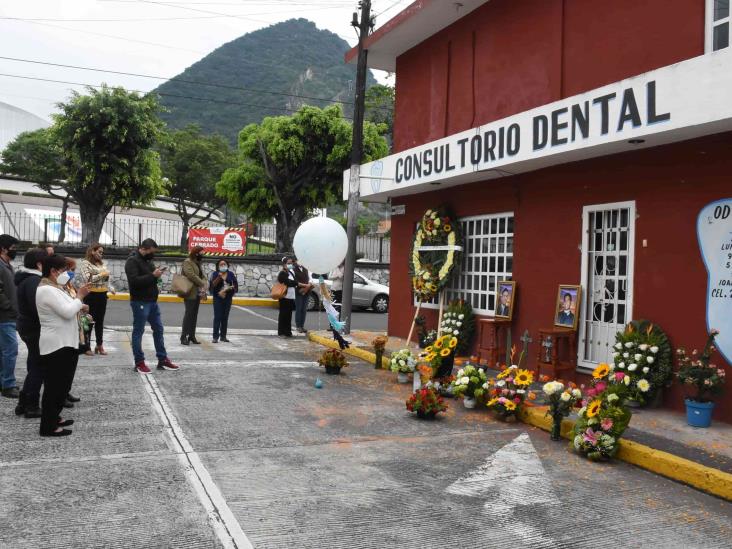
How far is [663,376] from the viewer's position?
24.6ft

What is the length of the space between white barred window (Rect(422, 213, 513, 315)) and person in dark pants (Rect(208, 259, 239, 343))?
4.25 m

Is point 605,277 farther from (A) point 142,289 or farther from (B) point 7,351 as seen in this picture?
(B) point 7,351

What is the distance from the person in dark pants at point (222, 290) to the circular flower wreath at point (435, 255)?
357 cm

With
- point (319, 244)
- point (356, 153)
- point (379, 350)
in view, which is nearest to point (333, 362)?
point (379, 350)

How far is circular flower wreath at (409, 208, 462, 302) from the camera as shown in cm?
1191

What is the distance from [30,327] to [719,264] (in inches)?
287

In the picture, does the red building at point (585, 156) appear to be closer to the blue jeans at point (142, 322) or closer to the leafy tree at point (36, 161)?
the blue jeans at point (142, 322)

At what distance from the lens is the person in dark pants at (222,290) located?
41.3ft

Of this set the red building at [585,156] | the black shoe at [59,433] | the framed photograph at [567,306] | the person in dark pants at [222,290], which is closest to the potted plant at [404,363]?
Result: the red building at [585,156]

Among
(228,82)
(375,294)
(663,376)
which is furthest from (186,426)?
(228,82)

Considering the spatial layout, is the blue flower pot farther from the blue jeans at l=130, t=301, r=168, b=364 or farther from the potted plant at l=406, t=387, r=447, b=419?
the blue jeans at l=130, t=301, r=168, b=364

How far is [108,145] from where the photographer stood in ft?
77.9

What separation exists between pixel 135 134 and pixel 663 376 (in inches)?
833

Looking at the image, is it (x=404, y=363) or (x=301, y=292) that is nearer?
(x=404, y=363)
